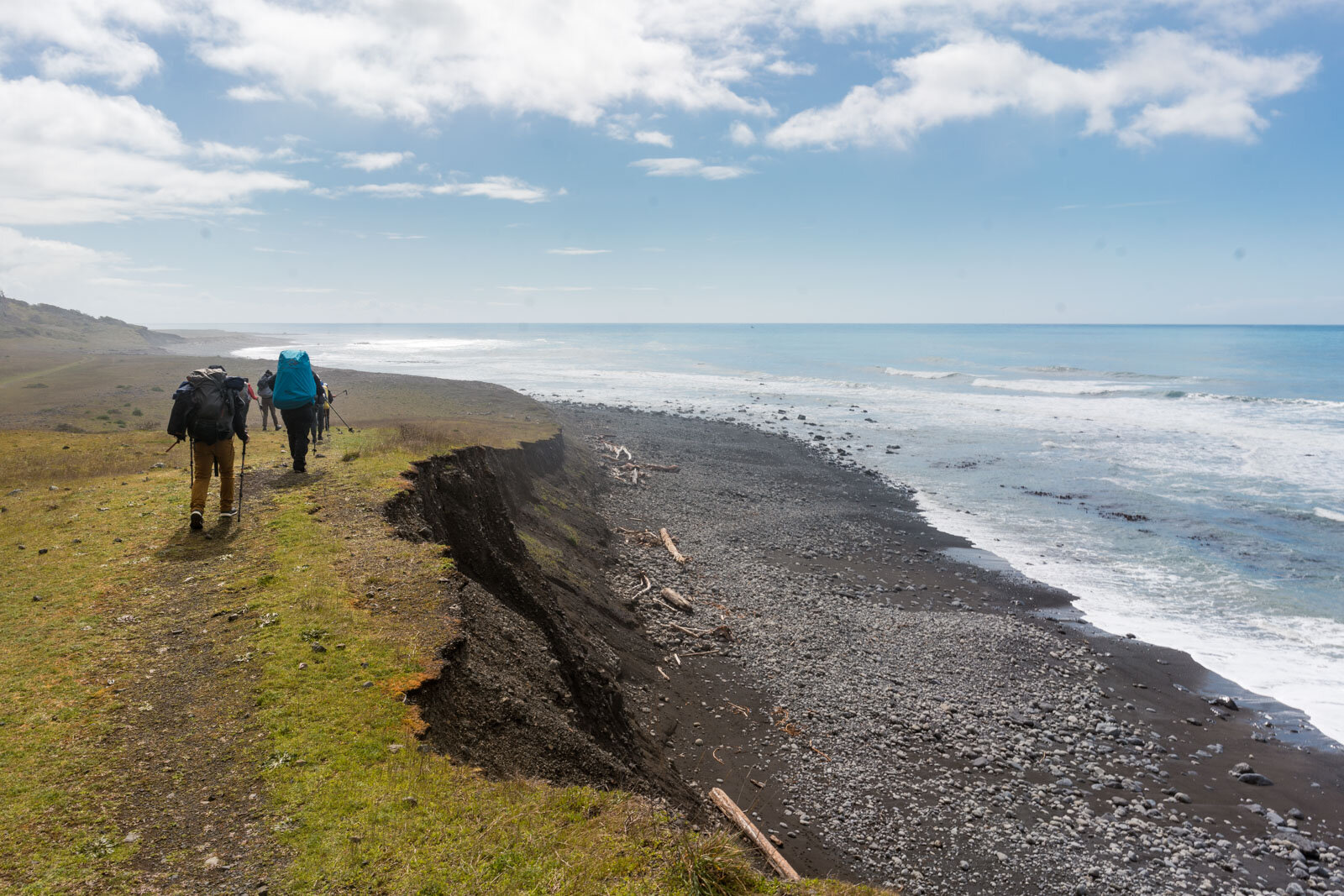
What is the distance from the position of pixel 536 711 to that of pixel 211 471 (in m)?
7.05

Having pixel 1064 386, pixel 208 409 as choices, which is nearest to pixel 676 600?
pixel 208 409

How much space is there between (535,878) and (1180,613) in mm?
21608

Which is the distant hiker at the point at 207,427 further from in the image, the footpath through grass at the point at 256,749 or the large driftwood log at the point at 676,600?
the large driftwood log at the point at 676,600

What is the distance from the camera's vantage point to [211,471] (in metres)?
11.4

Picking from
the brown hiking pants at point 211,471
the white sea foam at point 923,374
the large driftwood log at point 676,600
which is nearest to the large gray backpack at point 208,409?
the brown hiking pants at point 211,471

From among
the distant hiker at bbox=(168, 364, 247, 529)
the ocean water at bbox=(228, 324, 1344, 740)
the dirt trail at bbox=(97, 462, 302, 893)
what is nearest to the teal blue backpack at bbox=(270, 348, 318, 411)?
the distant hiker at bbox=(168, 364, 247, 529)

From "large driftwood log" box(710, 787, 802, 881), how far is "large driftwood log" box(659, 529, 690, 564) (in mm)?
11267

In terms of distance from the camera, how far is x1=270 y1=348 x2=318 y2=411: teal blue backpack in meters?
14.9

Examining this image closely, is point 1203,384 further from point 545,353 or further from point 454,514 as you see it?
point 545,353

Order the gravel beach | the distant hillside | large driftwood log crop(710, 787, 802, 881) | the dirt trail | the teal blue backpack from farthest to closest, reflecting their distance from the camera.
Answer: the distant hillside → the teal blue backpack → the gravel beach → large driftwood log crop(710, 787, 802, 881) → the dirt trail

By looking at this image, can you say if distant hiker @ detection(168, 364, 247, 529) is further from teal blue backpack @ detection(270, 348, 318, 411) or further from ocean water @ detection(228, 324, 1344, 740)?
ocean water @ detection(228, 324, 1344, 740)

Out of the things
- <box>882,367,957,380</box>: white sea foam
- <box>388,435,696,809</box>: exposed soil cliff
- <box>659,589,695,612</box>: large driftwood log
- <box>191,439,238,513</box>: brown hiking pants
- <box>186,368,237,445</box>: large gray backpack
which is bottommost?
<box>659,589,695,612</box>: large driftwood log

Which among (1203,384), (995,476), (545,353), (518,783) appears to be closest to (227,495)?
(518,783)

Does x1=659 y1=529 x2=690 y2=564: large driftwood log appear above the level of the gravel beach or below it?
above
